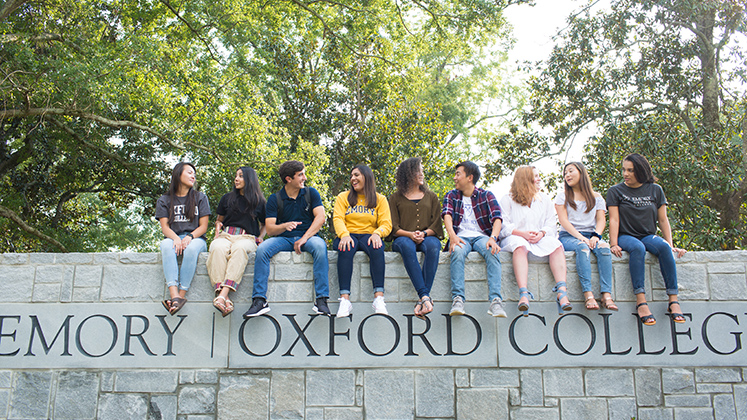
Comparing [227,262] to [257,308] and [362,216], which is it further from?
[362,216]

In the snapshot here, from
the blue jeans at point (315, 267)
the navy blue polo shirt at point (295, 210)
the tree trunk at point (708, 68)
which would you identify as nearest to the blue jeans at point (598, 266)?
the blue jeans at point (315, 267)

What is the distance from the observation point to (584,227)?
5.03 m

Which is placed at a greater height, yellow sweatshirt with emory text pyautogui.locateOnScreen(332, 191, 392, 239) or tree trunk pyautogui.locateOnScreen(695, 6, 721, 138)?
tree trunk pyautogui.locateOnScreen(695, 6, 721, 138)

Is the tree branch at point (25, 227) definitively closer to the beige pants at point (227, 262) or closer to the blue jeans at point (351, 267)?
the beige pants at point (227, 262)

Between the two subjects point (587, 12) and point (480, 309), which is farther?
point (587, 12)

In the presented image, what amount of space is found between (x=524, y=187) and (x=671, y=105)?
20.2 feet

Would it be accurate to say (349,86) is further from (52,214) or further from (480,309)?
(480,309)

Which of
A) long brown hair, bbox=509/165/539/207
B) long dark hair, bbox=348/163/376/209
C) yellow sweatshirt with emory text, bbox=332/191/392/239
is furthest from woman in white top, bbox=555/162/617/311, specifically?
long dark hair, bbox=348/163/376/209

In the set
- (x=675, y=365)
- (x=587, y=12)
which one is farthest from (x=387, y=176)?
(x=675, y=365)

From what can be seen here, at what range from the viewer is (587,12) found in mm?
9805

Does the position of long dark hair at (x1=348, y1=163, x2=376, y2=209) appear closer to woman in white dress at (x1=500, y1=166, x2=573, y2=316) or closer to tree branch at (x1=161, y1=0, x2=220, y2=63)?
woman in white dress at (x1=500, y1=166, x2=573, y2=316)

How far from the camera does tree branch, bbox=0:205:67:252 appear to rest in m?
9.76

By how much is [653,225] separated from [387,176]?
7755 millimetres

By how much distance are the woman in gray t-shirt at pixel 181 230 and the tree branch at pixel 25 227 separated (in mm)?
6447
